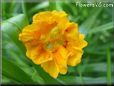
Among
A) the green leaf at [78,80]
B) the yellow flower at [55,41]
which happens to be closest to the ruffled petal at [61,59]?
the yellow flower at [55,41]

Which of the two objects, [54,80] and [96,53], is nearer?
[54,80]

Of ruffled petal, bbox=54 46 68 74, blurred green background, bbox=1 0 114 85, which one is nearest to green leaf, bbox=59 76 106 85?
blurred green background, bbox=1 0 114 85

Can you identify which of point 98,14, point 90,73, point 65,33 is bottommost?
point 90,73

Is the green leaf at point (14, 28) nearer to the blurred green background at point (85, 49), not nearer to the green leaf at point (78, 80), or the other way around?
the blurred green background at point (85, 49)

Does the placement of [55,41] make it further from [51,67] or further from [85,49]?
[85,49]

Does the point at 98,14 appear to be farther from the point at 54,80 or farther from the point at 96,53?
the point at 54,80

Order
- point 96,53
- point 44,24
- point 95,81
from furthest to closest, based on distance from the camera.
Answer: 1. point 96,53
2. point 95,81
3. point 44,24

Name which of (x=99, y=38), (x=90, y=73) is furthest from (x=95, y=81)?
(x=99, y=38)

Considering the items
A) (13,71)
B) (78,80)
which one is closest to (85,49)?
(78,80)
